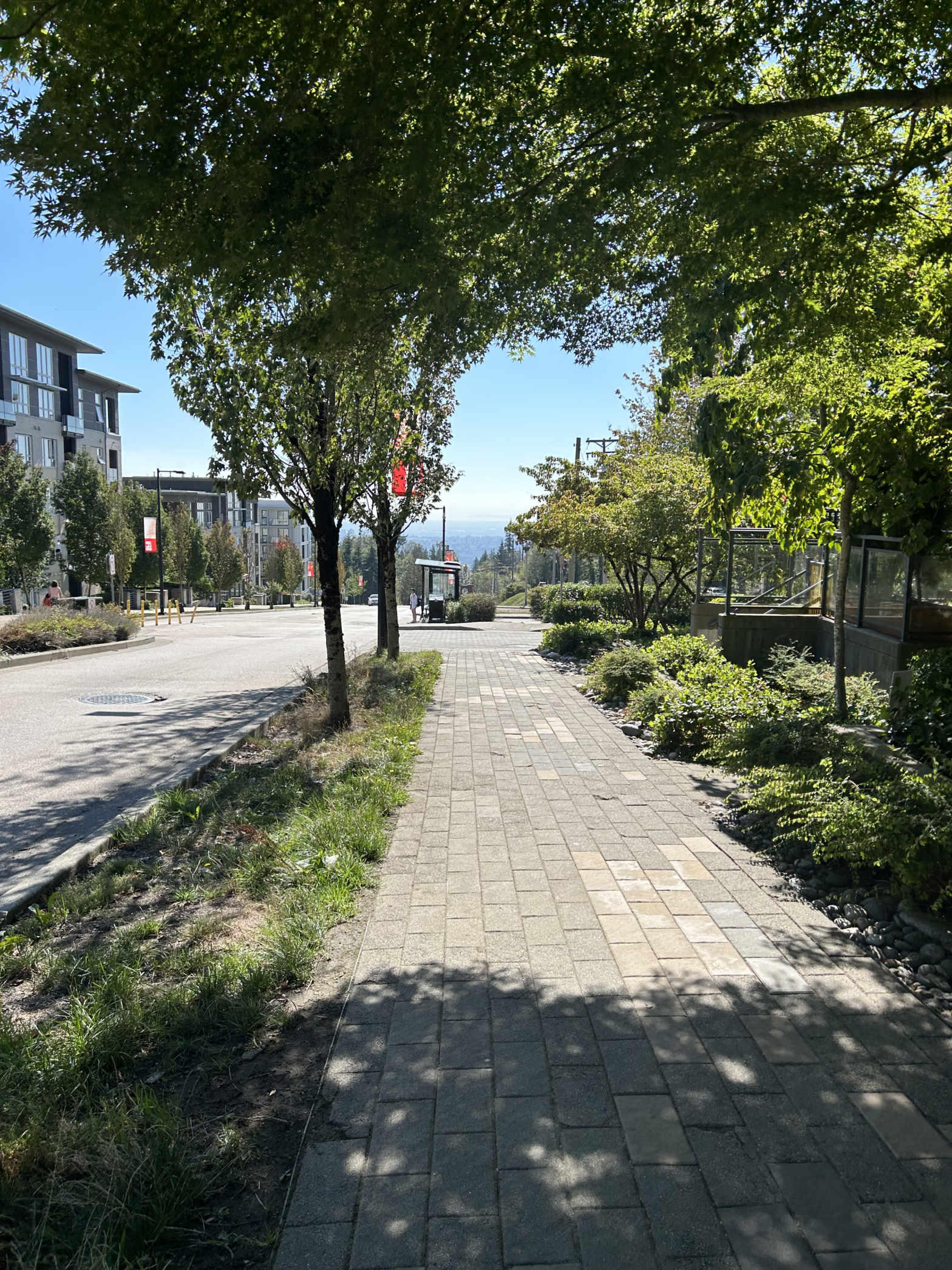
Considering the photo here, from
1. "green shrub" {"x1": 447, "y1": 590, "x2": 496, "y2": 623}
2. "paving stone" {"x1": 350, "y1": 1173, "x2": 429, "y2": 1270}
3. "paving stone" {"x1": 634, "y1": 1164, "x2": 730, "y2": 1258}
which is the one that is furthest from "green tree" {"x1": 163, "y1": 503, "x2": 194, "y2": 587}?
"paving stone" {"x1": 634, "y1": 1164, "x2": 730, "y2": 1258}

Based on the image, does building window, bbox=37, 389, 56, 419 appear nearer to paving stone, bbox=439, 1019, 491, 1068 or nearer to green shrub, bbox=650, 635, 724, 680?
green shrub, bbox=650, 635, 724, 680

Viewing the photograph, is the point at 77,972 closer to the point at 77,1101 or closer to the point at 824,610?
the point at 77,1101

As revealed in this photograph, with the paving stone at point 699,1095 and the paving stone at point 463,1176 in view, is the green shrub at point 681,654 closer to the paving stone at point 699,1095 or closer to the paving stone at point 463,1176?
the paving stone at point 699,1095

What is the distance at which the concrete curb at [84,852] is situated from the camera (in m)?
5.11

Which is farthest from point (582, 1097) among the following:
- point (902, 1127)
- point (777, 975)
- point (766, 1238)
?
point (777, 975)

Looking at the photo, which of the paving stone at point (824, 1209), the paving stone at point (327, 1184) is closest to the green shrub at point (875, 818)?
the paving stone at point (824, 1209)

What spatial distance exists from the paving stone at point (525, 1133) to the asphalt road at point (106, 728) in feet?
11.1

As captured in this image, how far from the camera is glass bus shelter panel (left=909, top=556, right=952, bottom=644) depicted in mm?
9703

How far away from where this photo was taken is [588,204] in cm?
457

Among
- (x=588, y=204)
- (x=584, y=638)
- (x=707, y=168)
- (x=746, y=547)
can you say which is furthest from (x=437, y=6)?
(x=584, y=638)

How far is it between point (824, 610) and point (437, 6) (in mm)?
11171

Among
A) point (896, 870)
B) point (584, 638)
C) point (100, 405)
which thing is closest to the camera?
point (896, 870)

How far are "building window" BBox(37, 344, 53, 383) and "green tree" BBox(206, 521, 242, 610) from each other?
1615 cm

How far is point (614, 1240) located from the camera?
2385 mm
